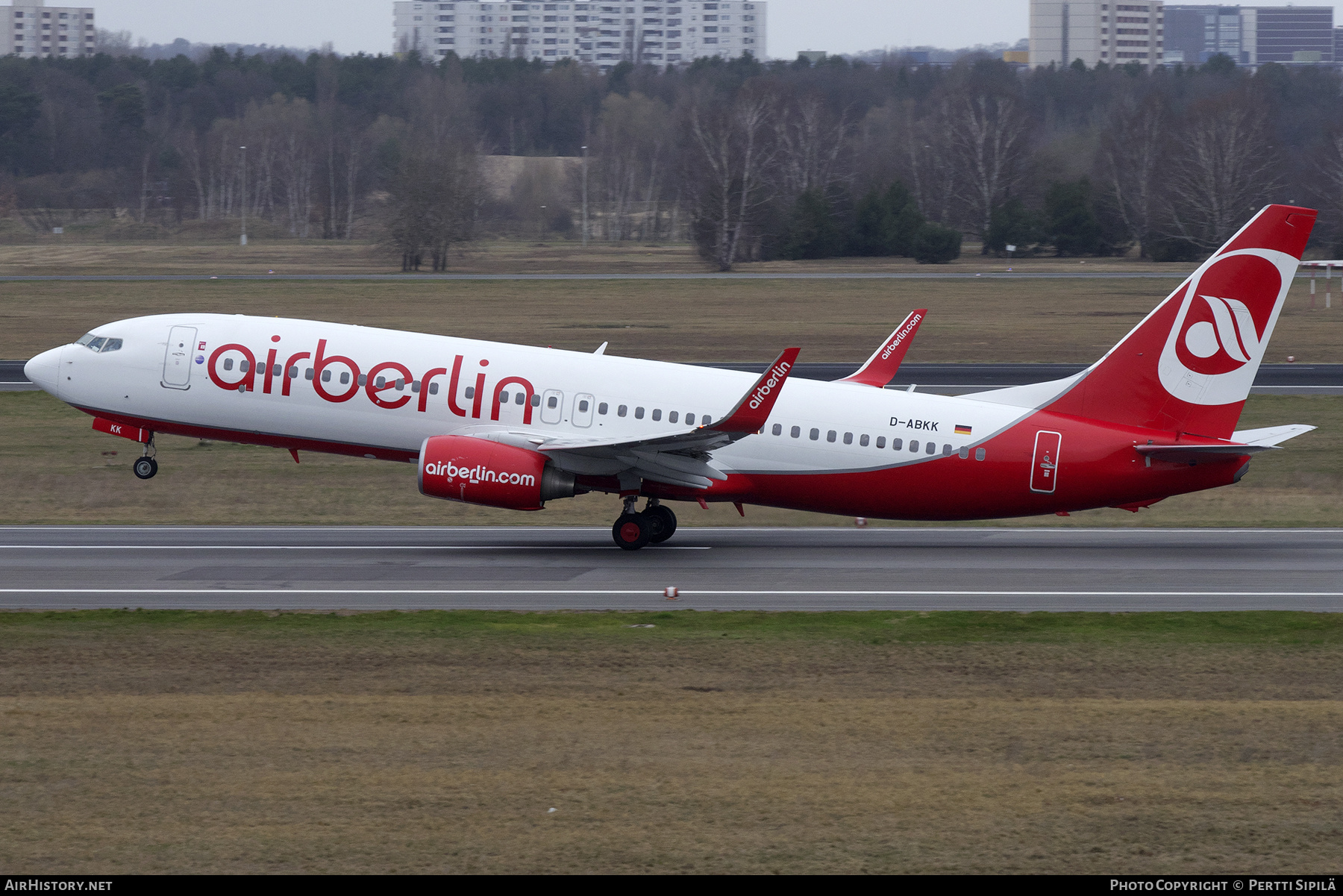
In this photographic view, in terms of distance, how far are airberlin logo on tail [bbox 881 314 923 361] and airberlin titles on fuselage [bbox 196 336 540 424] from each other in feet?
28.4

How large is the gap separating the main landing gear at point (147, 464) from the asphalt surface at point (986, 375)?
70.0 feet

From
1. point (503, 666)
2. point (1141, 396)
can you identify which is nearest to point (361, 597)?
point (503, 666)

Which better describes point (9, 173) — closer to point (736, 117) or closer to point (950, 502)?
point (736, 117)

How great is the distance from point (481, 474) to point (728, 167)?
319 feet

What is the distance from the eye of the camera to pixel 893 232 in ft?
399

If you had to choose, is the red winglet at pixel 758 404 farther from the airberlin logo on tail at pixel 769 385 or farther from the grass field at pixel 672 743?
the grass field at pixel 672 743

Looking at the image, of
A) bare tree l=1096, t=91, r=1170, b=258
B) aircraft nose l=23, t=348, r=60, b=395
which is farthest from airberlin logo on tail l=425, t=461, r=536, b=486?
bare tree l=1096, t=91, r=1170, b=258

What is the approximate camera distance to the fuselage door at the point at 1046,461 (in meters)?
29.6

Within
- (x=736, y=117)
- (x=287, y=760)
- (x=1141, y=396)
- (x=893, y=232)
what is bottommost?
(x=287, y=760)

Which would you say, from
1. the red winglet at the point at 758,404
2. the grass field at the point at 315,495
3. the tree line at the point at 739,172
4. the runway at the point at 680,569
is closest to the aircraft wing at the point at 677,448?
the red winglet at the point at 758,404

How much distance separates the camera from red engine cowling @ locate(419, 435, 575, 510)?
28.6 m

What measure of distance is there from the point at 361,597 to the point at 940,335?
50.0 meters

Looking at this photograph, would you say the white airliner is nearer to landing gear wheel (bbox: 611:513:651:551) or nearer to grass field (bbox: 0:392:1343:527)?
landing gear wheel (bbox: 611:513:651:551)

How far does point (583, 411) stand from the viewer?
3042cm
